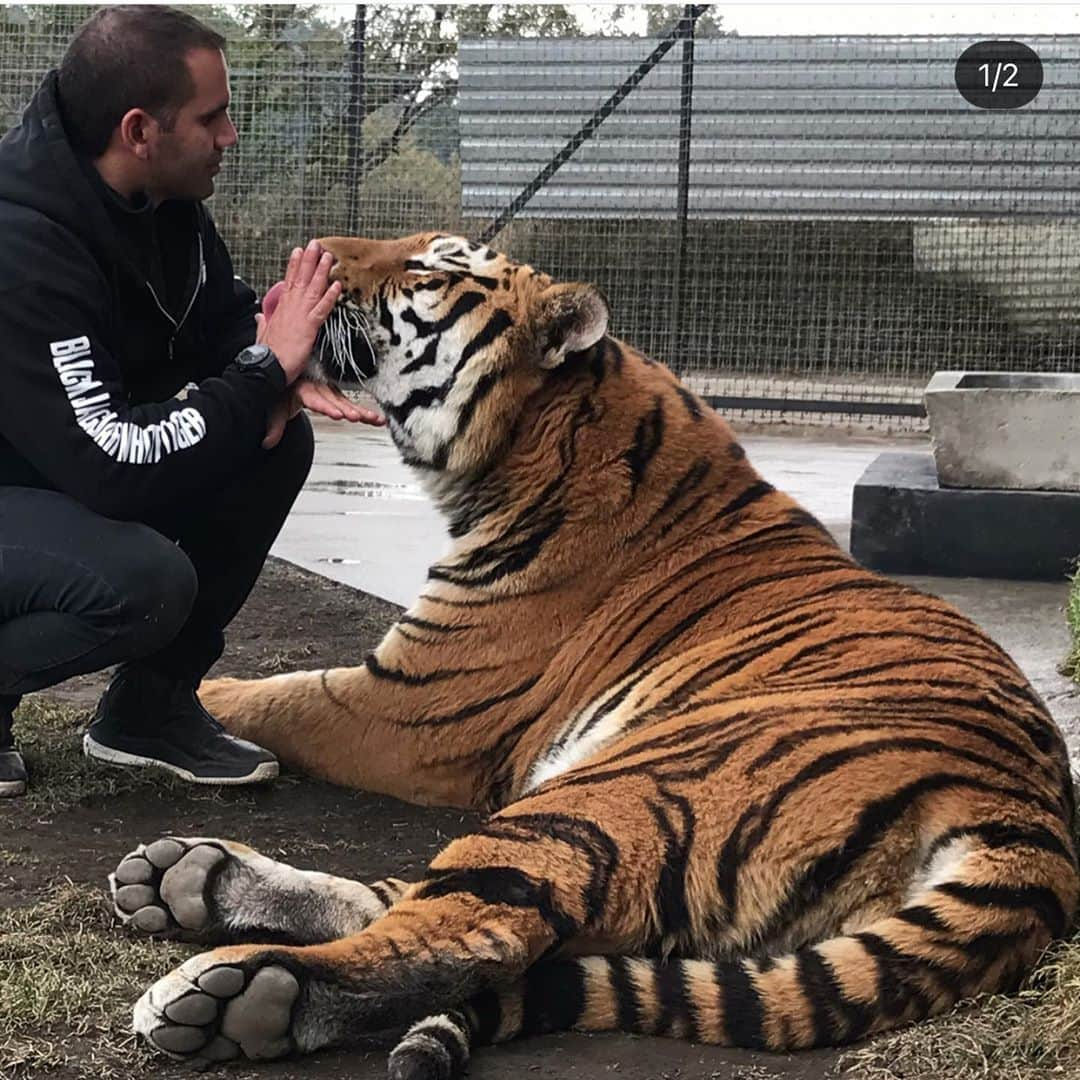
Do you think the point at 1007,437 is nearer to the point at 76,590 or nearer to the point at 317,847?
the point at 317,847

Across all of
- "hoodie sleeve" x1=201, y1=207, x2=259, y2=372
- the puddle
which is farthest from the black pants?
the puddle

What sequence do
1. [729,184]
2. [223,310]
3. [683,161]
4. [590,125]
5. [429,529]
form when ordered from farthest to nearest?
[729,184] → [590,125] → [683,161] → [429,529] → [223,310]

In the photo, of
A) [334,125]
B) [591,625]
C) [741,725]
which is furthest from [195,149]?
[334,125]

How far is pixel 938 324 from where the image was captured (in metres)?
10.3

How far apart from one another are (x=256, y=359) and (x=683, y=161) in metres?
7.15

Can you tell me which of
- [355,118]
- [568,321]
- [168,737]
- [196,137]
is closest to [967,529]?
[568,321]

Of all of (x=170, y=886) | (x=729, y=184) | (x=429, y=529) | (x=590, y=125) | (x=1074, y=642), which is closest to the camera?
(x=170, y=886)

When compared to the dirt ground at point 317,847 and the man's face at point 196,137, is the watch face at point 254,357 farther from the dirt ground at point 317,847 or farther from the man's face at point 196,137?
the dirt ground at point 317,847

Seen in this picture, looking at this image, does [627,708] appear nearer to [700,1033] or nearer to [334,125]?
[700,1033]

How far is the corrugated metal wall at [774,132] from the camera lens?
1004 centimetres

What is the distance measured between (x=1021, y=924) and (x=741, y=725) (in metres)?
0.53

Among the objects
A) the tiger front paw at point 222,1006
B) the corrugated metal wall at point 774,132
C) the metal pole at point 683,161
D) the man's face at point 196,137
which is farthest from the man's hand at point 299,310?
the corrugated metal wall at point 774,132

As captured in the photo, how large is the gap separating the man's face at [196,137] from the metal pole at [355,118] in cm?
715

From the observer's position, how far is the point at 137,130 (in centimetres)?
310
